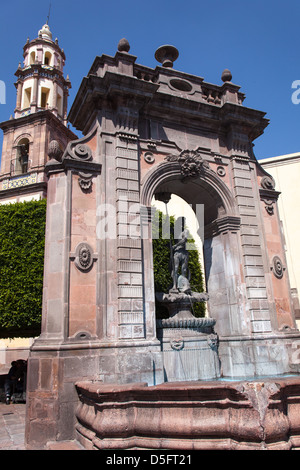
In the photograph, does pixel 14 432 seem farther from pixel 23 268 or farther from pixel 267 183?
pixel 267 183

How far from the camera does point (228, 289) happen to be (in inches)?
391

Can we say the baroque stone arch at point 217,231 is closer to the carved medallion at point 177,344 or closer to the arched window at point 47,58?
the carved medallion at point 177,344

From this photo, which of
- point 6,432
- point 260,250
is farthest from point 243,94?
point 6,432

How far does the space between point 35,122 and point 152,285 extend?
25415 millimetres

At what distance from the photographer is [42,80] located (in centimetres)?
3341

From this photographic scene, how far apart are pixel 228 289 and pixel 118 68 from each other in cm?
667

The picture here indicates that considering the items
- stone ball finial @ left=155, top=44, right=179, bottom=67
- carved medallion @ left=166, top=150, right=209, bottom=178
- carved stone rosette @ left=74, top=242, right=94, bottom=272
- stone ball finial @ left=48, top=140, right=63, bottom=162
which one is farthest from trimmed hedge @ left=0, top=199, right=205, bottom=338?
stone ball finial @ left=155, top=44, right=179, bottom=67

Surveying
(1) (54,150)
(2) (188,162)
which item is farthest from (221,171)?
(1) (54,150)

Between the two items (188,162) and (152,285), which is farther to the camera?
(188,162)

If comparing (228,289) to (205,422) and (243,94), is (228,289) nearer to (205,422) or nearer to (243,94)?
(205,422)

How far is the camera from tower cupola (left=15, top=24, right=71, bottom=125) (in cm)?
3256

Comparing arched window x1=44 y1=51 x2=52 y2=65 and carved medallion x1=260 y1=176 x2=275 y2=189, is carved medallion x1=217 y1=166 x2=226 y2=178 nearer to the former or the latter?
carved medallion x1=260 y1=176 x2=275 y2=189

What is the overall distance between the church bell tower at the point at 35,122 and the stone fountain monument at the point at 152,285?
58.3 feet

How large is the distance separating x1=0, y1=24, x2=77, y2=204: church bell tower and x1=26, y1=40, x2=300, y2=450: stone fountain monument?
58.3 ft
